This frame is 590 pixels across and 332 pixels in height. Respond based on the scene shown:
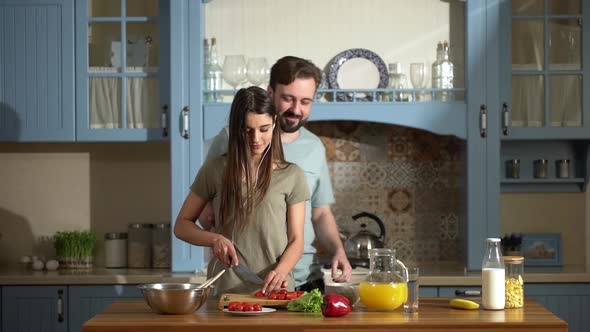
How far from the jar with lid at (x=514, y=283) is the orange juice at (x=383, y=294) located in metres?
0.32

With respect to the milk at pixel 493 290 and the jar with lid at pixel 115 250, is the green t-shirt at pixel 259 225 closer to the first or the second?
the milk at pixel 493 290

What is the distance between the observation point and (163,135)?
4.60 meters

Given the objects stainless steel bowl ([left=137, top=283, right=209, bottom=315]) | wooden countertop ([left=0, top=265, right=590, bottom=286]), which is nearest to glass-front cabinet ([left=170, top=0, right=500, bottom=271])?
wooden countertop ([left=0, top=265, right=590, bottom=286])

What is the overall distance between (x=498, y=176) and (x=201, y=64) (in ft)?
4.84

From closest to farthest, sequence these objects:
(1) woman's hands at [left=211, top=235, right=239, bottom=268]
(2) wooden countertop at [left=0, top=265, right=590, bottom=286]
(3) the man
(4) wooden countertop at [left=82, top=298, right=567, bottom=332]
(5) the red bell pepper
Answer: (4) wooden countertop at [left=82, top=298, right=567, bottom=332]
(5) the red bell pepper
(1) woman's hands at [left=211, top=235, right=239, bottom=268]
(3) the man
(2) wooden countertop at [left=0, top=265, right=590, bottom=286]

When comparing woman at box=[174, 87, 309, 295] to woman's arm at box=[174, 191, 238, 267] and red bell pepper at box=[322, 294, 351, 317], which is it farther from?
red bell pepper at box=[322, 294, 351, 317]

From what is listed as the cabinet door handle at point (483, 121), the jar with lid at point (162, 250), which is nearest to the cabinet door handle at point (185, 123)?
the jar with lid at point (162, 250)

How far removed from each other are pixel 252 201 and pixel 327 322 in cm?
48

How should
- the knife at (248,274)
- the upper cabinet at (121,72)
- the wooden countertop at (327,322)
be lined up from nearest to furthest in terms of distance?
the wooden countertop at (327,322) < the knife at (248,274) < the upper cabinet at (121,72)

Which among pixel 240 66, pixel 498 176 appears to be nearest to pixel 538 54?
pixel 498 176

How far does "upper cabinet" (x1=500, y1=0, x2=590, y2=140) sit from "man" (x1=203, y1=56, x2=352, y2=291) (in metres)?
1.42

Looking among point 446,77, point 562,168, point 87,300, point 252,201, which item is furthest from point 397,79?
point 252,201

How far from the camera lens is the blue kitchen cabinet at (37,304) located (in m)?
4.47

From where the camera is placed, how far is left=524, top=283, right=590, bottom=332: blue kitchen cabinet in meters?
4.37
